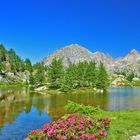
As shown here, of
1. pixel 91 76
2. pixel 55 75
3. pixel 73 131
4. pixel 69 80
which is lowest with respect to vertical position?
pixel 73 131

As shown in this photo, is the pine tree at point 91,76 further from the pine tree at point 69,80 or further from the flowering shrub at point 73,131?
the flowering shrub at point 73,131

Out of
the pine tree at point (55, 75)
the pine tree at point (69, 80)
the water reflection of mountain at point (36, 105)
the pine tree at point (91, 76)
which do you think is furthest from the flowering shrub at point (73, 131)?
the pine tree at point (91, 76)

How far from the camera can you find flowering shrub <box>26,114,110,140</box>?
58.7 ft

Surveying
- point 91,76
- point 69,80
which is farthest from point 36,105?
point 91,76

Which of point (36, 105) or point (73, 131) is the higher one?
point (73, 131)

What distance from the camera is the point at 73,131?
18828 mm

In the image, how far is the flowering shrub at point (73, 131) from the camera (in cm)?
1791

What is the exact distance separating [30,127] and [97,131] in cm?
1624

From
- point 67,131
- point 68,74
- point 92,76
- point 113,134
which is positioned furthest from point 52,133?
point 92,76

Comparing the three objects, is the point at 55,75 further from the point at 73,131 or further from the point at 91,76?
the point at 73,131

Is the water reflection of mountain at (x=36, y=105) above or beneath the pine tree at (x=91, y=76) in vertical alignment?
beneath

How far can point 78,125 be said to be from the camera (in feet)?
64.1

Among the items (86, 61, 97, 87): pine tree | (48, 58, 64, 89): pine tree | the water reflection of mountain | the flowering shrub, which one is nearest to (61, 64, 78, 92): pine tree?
(48, 58, 64, 89): pine tree

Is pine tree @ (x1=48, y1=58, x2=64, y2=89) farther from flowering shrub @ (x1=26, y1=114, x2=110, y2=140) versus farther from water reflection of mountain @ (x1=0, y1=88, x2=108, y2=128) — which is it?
flowering shrub @ (x1=26, y1=114, x2=110, y2=140)
